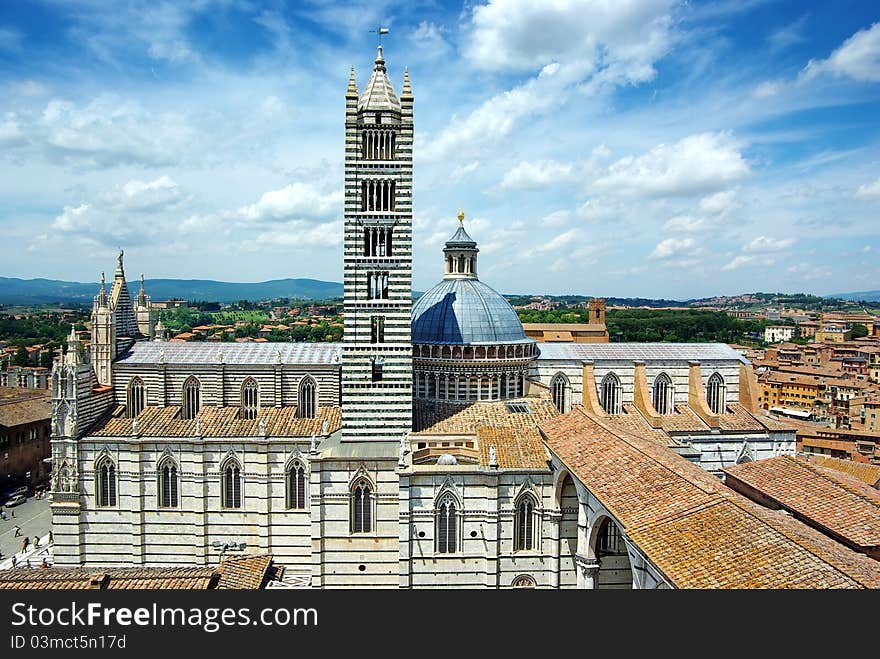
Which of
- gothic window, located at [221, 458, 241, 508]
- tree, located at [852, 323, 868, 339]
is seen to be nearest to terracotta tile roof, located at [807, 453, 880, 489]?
gothic window, located at [221, 458, 241, 508]

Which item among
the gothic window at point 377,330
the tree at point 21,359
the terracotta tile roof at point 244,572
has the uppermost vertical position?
the gothic window at point 377,330

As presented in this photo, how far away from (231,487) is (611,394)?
2236 centimetres

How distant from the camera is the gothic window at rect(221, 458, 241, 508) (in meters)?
33.3

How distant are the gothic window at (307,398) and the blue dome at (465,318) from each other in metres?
6.34

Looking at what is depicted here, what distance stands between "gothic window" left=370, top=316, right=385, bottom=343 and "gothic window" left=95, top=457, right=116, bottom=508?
1542 cm

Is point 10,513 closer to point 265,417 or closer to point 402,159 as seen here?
point 265,417

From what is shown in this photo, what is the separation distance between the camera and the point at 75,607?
41.7 ft

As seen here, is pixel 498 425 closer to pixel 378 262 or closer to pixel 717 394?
pixel 378 262

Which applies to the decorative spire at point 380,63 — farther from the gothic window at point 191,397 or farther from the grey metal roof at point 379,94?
the gothic window at point 191,397

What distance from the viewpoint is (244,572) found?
89.4 feet

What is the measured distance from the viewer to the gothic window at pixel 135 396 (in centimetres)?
3641

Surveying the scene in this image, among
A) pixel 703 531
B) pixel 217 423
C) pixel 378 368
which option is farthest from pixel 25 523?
pixel 703 531

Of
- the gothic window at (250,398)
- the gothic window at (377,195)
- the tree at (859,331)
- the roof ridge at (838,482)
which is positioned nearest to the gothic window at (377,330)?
the gothic window at (377,195)

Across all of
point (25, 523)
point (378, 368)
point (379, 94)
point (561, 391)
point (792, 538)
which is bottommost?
point (25, 523)
